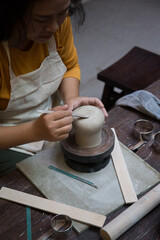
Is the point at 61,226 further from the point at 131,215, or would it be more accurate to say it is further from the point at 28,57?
the point at 28,57

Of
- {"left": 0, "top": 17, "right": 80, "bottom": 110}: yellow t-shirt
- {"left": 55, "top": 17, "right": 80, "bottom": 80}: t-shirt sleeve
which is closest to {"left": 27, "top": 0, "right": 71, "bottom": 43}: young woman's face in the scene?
{"left": 0, "top": 17, "right": 80, "bottom": 110}: yellow t-shirt

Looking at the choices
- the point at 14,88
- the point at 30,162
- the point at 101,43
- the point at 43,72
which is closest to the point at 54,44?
the point at 43,72

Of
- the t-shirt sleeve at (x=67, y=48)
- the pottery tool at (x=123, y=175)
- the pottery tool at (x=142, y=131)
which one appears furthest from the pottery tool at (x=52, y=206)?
the t-shirt sleeve at (x=67, y=48)

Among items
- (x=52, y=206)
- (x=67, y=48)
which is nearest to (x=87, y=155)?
(x=52, y=206)

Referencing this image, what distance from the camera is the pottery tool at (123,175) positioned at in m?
0.97

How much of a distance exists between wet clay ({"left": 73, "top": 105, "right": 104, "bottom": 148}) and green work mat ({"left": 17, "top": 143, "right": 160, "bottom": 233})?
0.11 m

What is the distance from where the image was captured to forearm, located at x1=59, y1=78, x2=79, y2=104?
1.37 m

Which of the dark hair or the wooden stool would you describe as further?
the wooden stool

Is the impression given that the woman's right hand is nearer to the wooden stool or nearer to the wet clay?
the wet clay

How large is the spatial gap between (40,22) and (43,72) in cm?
35

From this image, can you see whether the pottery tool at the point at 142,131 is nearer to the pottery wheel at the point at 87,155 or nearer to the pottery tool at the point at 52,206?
the pottery wheel at the point at 87,155

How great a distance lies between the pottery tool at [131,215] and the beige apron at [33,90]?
554 mm

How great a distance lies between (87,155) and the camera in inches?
40.4

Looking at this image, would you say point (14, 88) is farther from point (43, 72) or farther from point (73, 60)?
point (73, 60)
